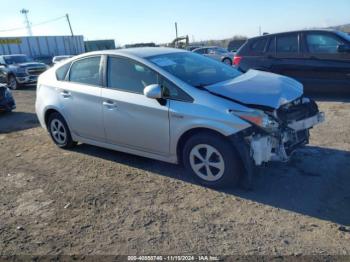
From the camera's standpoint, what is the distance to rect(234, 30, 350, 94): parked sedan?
8531 millimetres

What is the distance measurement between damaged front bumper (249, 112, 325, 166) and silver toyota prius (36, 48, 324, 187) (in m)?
0.01

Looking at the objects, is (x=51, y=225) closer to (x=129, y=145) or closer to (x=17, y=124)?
(x=129, y=145)

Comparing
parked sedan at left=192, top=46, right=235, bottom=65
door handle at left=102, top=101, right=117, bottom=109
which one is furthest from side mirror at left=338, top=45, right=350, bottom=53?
parked sedan at left=192, top=46, right=235, bottom=65

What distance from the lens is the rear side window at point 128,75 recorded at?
4775mm

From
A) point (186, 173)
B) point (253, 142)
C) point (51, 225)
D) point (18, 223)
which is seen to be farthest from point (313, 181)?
point (18, 223)

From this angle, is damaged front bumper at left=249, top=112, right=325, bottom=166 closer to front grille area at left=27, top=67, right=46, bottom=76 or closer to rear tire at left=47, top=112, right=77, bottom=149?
rear tire at left=47, top=112, right=77, bottom=149

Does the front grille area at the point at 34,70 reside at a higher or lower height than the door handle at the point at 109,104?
lower

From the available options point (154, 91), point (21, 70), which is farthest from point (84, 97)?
point (21, 70)

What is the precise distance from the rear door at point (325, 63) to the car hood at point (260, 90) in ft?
14.0

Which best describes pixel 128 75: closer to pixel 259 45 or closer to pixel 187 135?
pixel 187 135

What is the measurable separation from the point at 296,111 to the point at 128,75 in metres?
2.22

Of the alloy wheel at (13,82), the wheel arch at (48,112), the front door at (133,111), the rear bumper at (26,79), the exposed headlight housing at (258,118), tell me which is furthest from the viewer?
the alloy wheel at (13,82)

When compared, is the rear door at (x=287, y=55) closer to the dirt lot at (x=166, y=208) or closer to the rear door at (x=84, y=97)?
the dirt lot at (x=166, y=208)

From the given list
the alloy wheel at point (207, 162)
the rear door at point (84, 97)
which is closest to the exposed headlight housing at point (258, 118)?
the alloy wheel at point (207, 162)
